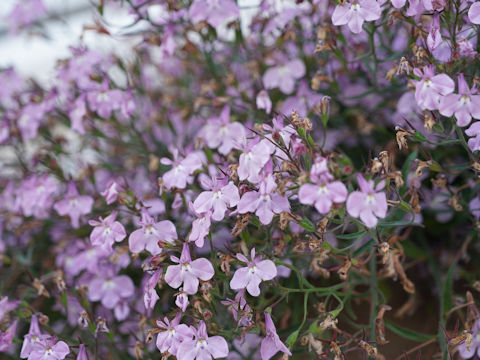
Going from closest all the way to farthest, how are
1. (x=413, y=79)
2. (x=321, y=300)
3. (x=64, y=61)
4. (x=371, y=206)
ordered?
1. (x=371, y=206)
2. (x=413, y=79)
3. (x=321, y=300)
4. (x=64, y=61)

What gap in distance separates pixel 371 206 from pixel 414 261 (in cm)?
30

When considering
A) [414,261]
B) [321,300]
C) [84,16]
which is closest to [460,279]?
[414,261]

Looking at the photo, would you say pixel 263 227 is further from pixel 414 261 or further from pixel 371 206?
pixel 414 261

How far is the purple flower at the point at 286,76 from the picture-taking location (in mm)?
832

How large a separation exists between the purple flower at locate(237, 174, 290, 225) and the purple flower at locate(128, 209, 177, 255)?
11 cm

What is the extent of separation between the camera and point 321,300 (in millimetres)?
780

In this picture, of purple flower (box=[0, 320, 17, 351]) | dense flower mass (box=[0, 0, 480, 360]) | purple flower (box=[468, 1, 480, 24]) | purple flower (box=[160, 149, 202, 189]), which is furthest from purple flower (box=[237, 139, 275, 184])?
purple flower (box=[0, 320, 17, 351])

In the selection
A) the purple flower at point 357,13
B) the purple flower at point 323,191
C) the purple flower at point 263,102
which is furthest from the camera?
the purple flower at point 263,102

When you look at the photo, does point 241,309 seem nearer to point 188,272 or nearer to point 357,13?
point 188,272

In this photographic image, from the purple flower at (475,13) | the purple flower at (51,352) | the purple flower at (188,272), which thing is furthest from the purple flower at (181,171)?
the purple flower at (475,13)

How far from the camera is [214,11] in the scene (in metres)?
0.78

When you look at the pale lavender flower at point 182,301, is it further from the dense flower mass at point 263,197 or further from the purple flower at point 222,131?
the purple flower at point 222,131

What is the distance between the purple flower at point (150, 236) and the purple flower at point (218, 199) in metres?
0.07

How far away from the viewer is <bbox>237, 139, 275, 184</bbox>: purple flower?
57 centimetres
